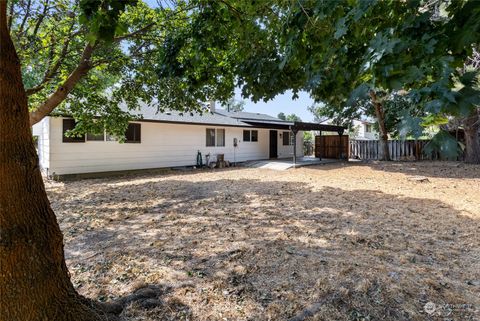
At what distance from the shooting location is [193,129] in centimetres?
1441

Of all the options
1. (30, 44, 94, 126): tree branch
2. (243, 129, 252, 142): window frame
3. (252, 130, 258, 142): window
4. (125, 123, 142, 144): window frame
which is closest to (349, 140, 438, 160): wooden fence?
(252, 130, 258, 142): window

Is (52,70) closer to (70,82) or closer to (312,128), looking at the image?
(70,82)

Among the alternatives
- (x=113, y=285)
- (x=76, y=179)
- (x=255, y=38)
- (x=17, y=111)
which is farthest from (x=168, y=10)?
(x=76, y=179)

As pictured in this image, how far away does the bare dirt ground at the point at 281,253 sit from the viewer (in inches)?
99.4

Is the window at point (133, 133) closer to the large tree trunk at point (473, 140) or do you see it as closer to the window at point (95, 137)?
the window at point (95, 137)

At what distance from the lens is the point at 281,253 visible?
12.0 feet

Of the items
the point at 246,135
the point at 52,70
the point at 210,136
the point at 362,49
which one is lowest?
the point at 362,49

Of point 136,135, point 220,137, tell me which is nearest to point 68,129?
point 136,135

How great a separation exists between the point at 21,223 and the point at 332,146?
18918 millimetres

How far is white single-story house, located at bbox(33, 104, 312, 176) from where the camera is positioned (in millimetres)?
10258

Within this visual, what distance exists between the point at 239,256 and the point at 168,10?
5497mm

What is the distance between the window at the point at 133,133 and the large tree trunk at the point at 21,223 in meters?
10.7

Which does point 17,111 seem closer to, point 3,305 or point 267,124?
point 3,305

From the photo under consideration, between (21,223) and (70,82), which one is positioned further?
(70,82)
